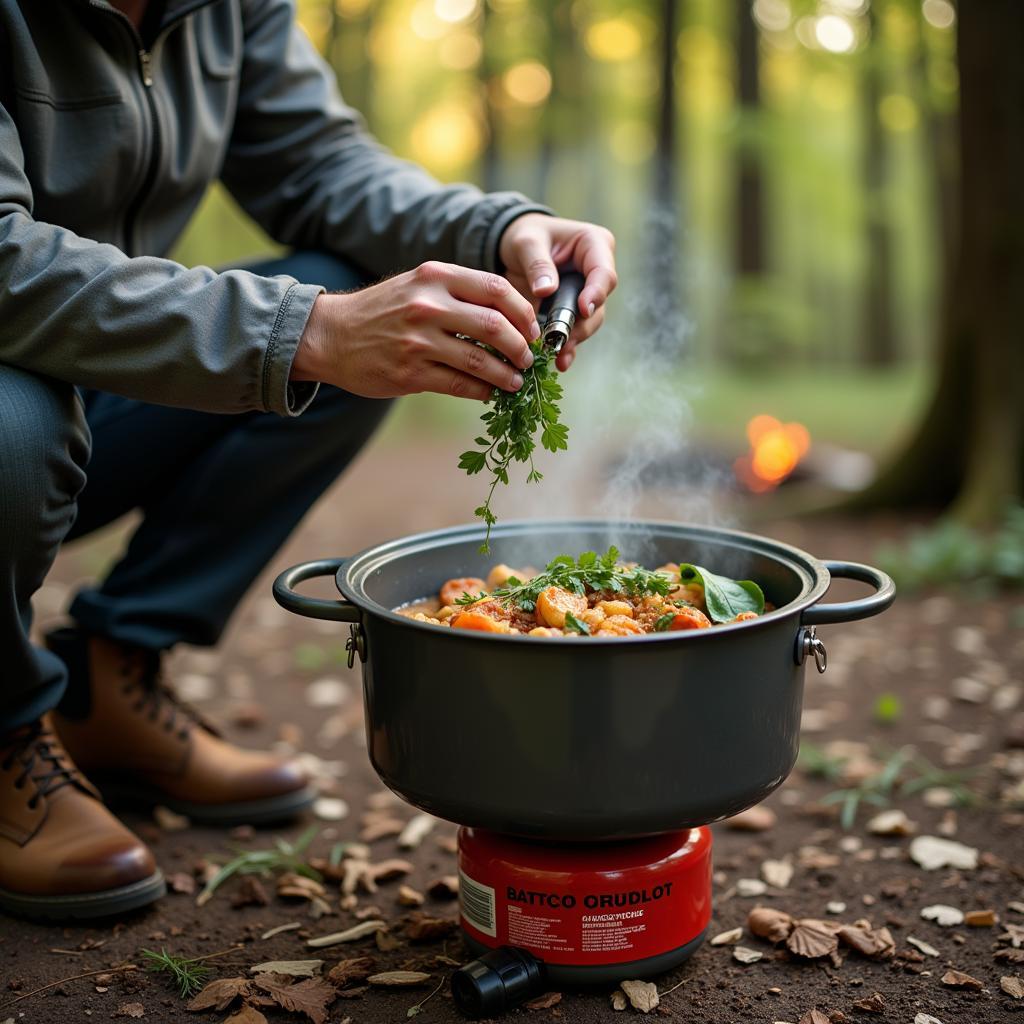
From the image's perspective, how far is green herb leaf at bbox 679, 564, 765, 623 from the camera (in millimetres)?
1980

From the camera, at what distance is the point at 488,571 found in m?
2.38

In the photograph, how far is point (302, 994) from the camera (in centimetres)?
193

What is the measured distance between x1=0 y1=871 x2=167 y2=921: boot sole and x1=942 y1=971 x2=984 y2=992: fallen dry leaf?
5.19ft

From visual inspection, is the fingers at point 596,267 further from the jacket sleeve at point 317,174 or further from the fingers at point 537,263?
the jacket sleeve at point 317,174

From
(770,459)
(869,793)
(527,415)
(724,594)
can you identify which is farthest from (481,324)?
(770,459)

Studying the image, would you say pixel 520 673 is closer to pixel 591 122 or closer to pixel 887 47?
pixel 887 47

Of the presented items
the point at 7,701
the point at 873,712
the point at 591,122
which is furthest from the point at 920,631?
the point at 591,122

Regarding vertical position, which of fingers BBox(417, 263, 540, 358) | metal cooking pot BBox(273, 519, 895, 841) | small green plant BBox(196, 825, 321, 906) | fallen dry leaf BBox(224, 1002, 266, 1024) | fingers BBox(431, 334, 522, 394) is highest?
fingers BBox(417, 263, 540, 358)

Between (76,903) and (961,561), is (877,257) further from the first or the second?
(76,903)

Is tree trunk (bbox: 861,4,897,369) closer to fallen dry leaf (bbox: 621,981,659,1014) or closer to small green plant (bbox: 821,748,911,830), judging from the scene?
small green plant (bbox: 821,748,911,830)

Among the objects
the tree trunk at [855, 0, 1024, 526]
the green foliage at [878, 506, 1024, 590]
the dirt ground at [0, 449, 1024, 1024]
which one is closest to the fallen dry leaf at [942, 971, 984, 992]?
the dirt ground at [0, 449, 1024, 1024]

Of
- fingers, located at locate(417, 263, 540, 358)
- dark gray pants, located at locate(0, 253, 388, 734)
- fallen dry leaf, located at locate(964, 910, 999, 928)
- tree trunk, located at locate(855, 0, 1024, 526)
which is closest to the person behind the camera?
fingers, located at locate(417, 263, 540, 358)

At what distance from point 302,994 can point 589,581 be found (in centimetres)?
91

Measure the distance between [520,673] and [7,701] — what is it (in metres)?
1.16
